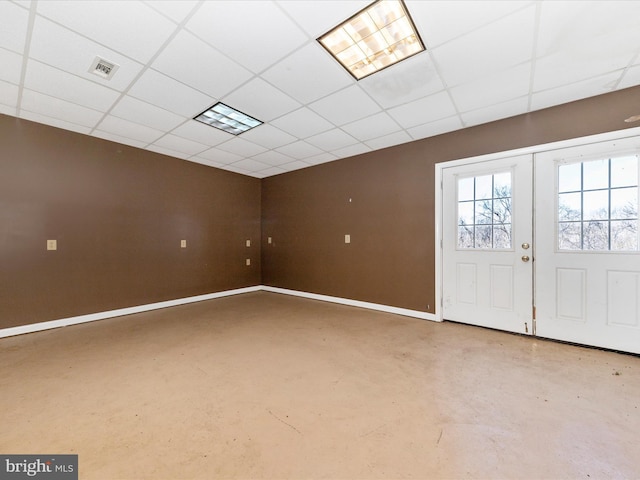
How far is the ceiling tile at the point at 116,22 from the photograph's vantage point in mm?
1718

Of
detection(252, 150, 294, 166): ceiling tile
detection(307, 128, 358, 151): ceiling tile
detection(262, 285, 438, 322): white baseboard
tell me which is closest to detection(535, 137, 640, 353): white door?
detection(262, 285, 438, 322): white baseboard

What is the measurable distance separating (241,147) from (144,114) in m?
1.35

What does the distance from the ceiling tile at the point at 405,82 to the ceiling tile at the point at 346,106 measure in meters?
0.10

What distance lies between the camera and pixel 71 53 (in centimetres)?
213

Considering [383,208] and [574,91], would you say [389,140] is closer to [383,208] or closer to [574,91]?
[383,208]

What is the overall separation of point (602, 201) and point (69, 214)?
6389mm

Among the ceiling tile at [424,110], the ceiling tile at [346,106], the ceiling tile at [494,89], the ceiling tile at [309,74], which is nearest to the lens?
Result: the ceiling tile at [309,74]

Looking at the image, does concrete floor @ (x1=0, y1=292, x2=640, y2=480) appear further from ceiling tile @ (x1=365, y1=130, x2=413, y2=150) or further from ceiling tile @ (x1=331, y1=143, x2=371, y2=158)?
ceiling tile @ (x1=331, y1=143, x2=371, y2=158)

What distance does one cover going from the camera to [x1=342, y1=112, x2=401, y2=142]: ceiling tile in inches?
129

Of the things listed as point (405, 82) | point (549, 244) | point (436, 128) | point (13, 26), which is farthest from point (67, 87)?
point (549, 244)

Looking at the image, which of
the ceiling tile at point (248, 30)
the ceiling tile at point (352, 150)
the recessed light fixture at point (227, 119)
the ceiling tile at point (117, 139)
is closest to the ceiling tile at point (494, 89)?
the ceiling tile at point (352, 150)

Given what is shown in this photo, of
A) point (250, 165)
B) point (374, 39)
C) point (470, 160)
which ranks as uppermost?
point (374, 39)

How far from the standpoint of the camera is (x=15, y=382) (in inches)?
85.7

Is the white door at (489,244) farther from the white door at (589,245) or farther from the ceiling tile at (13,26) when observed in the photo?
the ceiling tile at (13,26)
